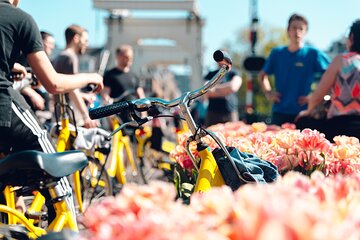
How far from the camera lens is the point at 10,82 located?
10.4ft

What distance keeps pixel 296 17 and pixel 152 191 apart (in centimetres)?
515

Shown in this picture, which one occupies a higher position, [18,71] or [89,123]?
[18,71]

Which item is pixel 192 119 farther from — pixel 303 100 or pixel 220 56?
pixel 303 100

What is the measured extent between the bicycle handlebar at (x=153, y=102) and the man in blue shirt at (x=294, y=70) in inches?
154

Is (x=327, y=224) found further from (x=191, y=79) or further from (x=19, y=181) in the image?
(x=191, y=79)

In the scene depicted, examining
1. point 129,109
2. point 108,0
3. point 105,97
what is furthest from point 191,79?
point 129,109

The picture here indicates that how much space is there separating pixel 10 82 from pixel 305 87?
3956 millimetres

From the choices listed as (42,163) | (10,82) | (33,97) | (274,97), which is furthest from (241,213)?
(274,97)

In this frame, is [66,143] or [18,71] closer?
[18,71]

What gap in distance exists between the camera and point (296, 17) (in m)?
6.40

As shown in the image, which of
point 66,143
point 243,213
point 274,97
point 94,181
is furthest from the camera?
point 274,97

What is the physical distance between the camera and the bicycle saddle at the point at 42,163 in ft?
7.20

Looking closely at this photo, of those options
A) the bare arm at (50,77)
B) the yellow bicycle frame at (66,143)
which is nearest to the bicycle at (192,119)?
the bare arm at (50,77)

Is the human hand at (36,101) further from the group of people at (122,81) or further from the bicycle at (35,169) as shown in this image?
the bicycle at (35,169)
